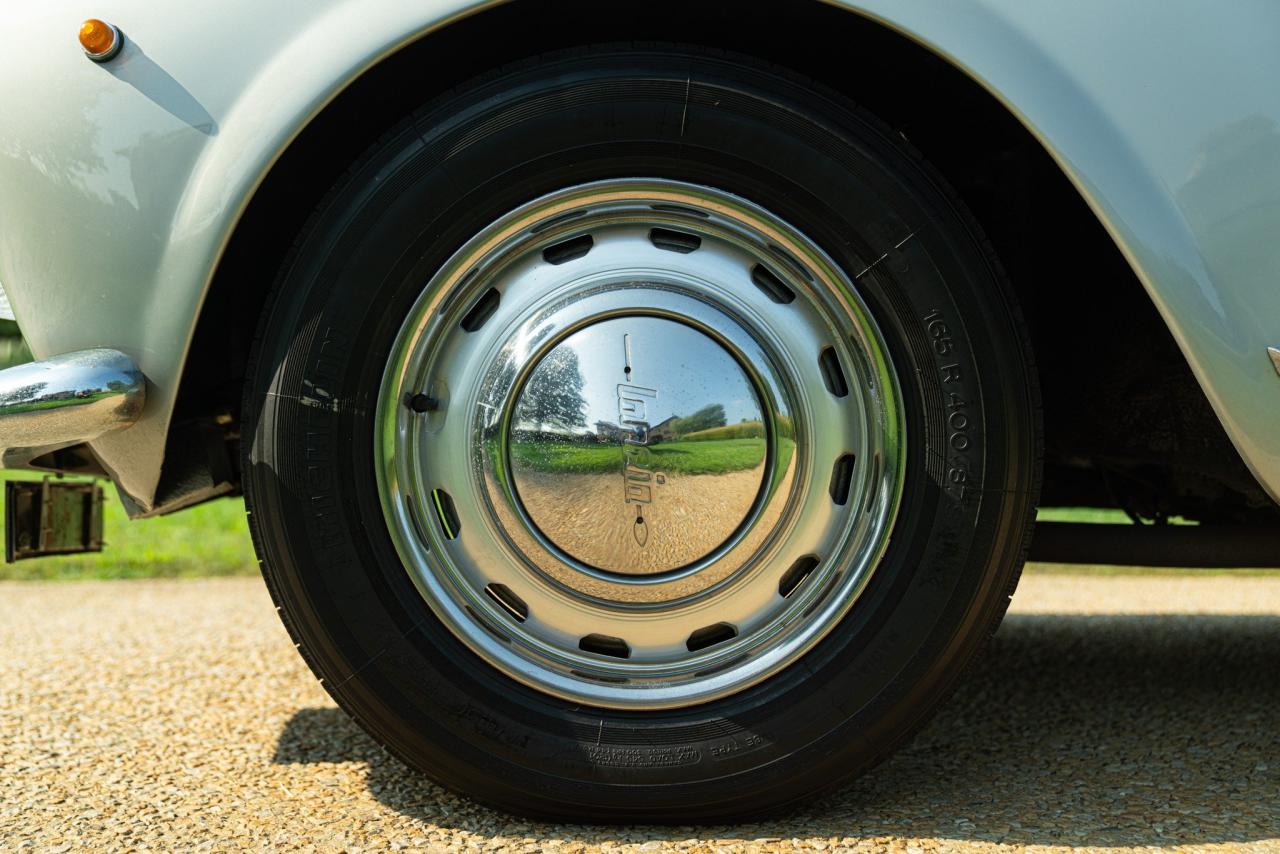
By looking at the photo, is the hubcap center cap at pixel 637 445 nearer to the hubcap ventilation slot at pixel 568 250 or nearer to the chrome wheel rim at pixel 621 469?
the chrome wheel rim at pixel 621 469

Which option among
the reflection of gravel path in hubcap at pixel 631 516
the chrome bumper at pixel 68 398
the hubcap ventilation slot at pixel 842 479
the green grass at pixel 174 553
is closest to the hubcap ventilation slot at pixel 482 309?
the reflection of gravel path in hubcap at pixel 631 516

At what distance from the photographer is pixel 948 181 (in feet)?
5.43

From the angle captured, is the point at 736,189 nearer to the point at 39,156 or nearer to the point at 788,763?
the point at 788,763

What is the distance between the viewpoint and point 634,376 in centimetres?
152

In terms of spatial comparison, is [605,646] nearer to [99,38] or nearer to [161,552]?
[99,38]

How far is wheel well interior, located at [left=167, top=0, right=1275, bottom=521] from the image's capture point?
156 centimetres

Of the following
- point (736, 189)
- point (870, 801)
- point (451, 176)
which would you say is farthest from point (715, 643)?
point (451, 176)

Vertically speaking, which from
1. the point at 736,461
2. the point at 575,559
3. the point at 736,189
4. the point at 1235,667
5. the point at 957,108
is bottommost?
the point at 1235,667

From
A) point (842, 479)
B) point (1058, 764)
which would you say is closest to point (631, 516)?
point (842, 479)

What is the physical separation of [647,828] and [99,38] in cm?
142

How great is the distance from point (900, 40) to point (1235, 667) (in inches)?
79.0

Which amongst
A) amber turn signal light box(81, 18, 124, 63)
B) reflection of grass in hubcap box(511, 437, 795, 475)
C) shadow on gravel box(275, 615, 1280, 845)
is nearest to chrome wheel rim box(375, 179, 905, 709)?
reflection of grass in hubcap box(511, 437, 795, 475)

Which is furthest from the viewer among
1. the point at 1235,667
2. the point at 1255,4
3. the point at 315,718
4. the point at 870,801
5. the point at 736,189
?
the point at 1235,667

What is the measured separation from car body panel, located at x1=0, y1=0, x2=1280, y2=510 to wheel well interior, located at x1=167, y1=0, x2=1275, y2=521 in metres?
0.10
